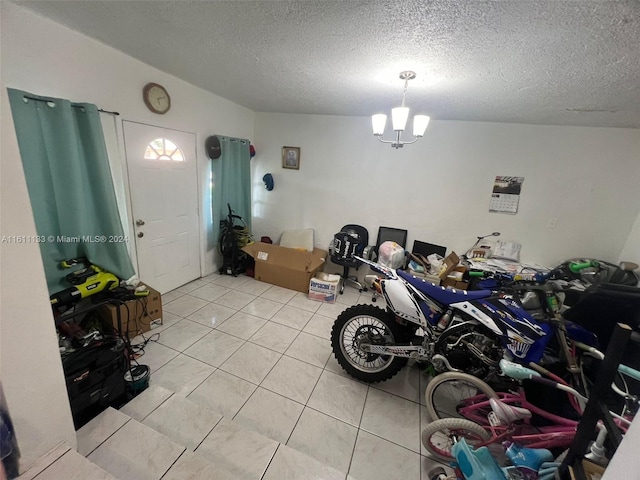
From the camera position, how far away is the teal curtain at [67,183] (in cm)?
170

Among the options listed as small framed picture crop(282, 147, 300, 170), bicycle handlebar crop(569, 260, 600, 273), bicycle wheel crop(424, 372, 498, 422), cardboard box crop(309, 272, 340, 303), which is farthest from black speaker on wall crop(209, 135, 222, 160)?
bicycle handlebar crop(569, 260, 600, 273)

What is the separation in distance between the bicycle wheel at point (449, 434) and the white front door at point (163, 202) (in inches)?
114

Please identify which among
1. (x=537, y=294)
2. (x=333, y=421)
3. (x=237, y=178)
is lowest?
(x=333, y=421)

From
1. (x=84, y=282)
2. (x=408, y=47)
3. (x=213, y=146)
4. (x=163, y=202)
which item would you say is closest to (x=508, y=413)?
(x=408, y=47)

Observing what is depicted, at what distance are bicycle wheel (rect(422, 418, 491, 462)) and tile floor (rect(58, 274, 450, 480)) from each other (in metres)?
0.09

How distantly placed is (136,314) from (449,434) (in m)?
2.53

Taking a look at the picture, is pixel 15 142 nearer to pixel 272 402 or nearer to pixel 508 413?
pixel 272 402

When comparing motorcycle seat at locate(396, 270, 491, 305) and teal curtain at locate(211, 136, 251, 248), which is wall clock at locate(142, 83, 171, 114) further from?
motorcycle seat at locate(396, 270, 491, 305)

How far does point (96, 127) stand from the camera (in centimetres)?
200

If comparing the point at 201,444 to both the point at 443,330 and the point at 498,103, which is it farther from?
the point at 498,103

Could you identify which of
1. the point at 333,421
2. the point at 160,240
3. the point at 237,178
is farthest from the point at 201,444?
the point at 237,178

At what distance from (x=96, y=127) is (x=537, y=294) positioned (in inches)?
133

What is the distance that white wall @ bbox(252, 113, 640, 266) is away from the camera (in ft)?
9.15

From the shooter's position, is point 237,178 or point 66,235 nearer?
point 66,235
